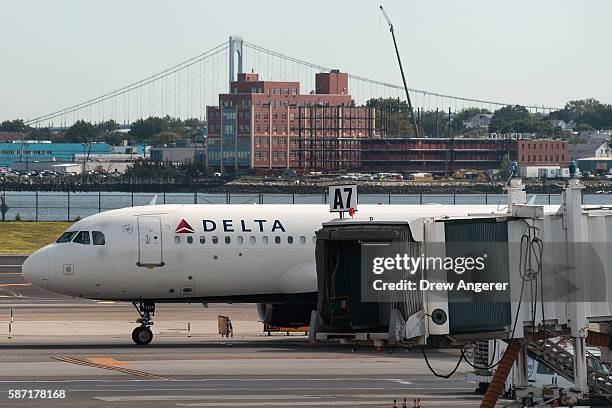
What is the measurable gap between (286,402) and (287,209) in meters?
15.2

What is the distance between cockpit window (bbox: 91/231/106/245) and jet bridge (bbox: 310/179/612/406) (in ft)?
71.2

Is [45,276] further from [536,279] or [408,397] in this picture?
[536,279]

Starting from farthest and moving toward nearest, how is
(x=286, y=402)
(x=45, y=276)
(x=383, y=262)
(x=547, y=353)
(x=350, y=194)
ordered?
(x=45, y=276) < (x=350, y=194) < (x=286, y=402) < (x=547, y=353) < (x=383, y=262)

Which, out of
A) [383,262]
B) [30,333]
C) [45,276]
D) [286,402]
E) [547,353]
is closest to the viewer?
[383,262]

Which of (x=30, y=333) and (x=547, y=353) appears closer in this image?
(x=547, y=353)

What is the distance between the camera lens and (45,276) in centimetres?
4719

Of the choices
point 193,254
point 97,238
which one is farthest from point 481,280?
point 97,238

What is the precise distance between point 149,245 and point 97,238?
1.73 meters

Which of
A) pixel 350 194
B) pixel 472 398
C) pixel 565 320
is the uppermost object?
pixel 350 194

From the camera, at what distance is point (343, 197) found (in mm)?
42625

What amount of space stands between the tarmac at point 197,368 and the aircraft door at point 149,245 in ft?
9.36

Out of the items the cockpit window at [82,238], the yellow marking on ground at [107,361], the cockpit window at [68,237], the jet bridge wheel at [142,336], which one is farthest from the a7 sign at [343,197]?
→ the cockpit window at [68,237]

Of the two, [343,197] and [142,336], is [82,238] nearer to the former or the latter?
[142,336]

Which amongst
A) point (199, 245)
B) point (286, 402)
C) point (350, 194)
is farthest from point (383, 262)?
point (199, 245)
